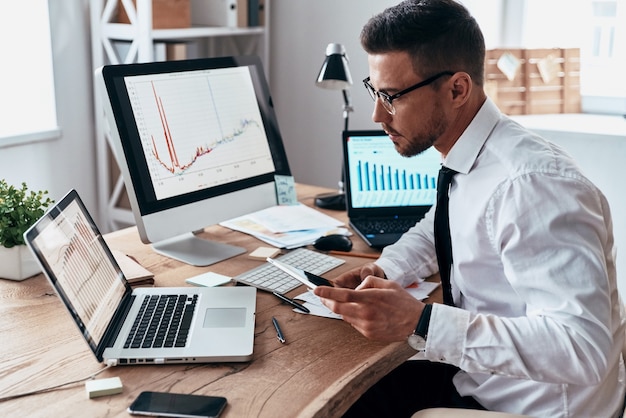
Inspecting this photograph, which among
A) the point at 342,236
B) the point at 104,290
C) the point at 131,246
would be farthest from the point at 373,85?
the point at 131,246

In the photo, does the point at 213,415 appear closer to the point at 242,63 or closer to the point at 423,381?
the point at 423,381

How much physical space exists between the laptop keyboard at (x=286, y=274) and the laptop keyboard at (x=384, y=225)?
0.23 meters

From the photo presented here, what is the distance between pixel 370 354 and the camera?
4.36 ft

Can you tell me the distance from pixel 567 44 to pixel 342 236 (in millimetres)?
1767

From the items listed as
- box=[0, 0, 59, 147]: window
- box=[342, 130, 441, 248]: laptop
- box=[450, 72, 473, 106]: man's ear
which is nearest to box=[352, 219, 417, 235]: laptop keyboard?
box=[342, 130, 441, 248]: laptop

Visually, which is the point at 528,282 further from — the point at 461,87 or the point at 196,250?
the point at 196,250

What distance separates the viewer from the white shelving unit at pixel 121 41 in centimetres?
291

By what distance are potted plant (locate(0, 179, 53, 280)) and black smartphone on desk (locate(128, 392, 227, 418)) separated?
61 cm

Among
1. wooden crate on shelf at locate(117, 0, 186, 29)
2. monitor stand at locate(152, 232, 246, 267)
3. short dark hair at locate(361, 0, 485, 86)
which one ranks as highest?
wooden crate on shelf at locate(117, 0, 186, 29)

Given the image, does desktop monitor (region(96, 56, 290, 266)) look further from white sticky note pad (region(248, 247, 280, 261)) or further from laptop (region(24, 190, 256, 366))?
laptop (region(24, 190, 256, 366))

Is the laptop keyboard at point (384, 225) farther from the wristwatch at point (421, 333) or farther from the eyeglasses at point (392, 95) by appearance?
the wristwatch at point (421, 333)

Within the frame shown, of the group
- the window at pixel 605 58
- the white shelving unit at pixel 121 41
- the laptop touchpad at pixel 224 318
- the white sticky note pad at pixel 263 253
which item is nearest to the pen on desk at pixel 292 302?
the laptop touchpad at pixel 224 318

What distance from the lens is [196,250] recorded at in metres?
1.85

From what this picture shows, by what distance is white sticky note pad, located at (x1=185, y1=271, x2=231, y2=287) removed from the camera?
162 cm
